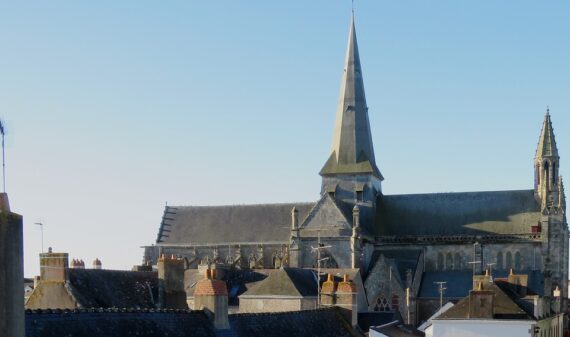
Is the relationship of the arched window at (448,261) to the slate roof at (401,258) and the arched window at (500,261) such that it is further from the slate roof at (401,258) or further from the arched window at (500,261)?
the arched window at (500,261)

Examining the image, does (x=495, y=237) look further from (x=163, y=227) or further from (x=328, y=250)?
(x=163, y=227)

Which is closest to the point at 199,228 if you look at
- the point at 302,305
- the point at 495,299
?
the point at 302,305

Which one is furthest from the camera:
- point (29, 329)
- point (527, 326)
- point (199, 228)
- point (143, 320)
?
point (199, 228)

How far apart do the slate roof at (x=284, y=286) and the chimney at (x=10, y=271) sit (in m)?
41.7

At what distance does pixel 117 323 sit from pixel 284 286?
33058 mm

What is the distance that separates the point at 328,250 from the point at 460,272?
10.8 meters

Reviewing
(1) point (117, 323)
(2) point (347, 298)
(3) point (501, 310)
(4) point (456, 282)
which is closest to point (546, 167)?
(4) point (456, 282)

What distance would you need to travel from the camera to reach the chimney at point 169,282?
115 feet

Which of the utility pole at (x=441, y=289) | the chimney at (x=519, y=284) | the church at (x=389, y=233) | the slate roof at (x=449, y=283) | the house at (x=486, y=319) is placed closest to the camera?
the house at (x=486, y=319)

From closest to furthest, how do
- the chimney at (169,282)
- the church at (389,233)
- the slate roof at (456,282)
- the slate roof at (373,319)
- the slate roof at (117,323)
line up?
the slate roof at (117,323), the chimney at (169,282), the slate roof at (373,319), the slate roof at (456,282), the church at (389,233)

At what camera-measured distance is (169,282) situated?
35.1 meters

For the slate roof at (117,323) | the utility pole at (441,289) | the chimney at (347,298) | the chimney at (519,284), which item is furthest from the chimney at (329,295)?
the utility pole at (441,289)

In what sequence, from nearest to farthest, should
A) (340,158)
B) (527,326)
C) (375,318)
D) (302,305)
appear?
1. (527,326)
2. (375,318)
3. (302,305)
4. (340,158)

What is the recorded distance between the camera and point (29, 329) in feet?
59.5
